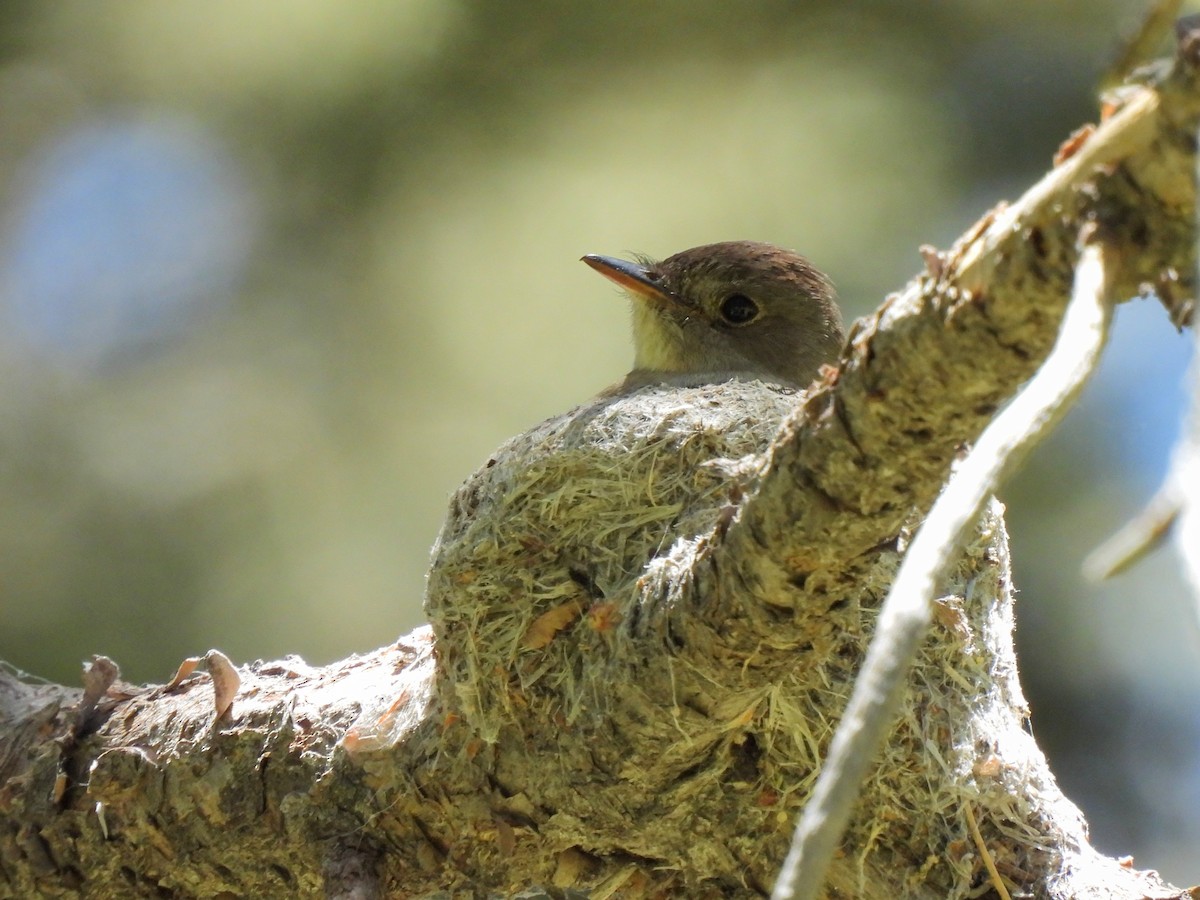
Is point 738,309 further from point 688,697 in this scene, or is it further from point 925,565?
point 925,565

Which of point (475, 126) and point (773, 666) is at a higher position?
point (475, 126)

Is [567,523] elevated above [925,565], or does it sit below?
above

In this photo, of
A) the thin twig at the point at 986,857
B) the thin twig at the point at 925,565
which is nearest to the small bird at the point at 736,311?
the thin twig at the point at 986,857

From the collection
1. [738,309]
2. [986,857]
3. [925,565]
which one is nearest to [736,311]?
[738,309]

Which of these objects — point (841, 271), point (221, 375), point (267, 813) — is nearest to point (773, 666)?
point (267, 813)

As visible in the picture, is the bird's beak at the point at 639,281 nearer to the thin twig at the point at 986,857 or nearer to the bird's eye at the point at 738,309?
the bird's eye at the point at 738,309

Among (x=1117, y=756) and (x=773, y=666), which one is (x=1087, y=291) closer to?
(x=773, y=666)

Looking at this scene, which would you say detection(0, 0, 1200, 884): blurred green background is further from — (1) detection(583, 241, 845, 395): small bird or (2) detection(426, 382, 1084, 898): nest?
(2) detection(426, 382, 1084, 898): nest
